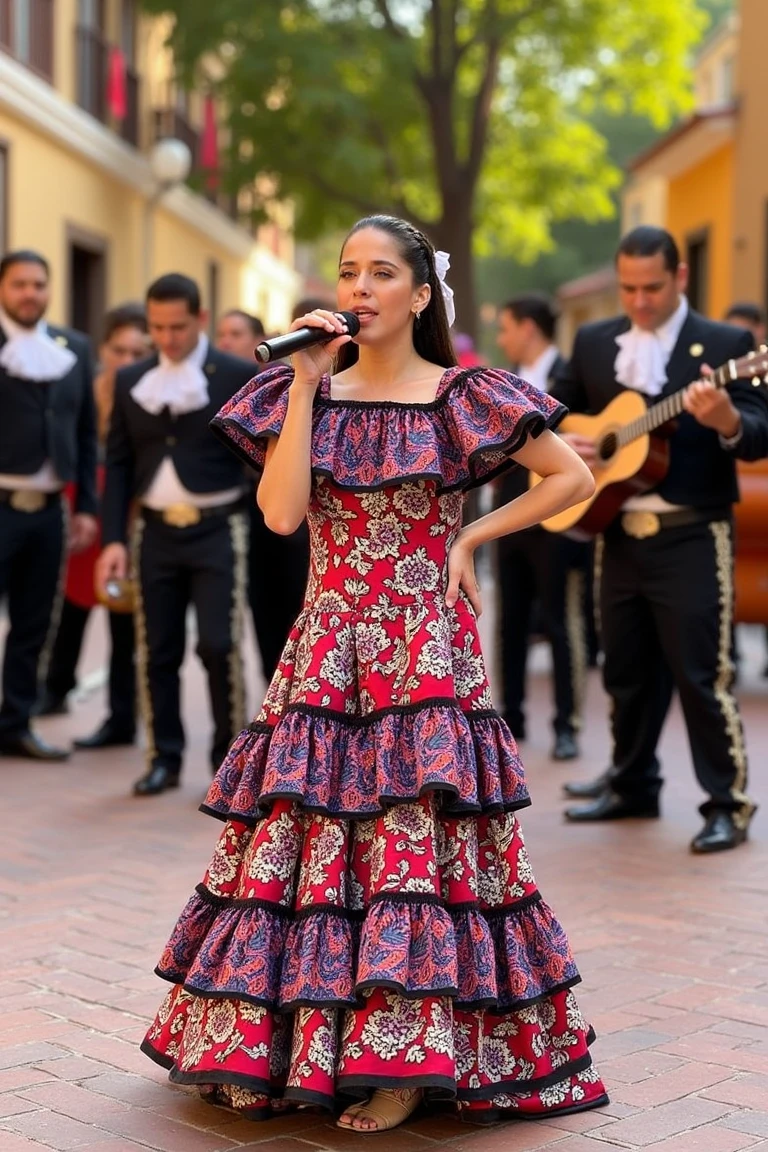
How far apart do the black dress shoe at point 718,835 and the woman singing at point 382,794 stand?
8.62ft

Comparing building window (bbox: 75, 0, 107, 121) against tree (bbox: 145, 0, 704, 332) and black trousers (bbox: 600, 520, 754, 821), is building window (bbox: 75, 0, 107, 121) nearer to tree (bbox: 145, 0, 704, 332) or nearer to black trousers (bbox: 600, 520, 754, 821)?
tree (bbox: 145, 0, 704, 332)

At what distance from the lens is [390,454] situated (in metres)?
4.02

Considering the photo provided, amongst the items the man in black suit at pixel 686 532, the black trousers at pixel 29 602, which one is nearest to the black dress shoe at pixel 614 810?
the man in black suit at pixel 686 532

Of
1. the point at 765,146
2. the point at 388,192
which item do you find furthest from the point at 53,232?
the point at 765,146

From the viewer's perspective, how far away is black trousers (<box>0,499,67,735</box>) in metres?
8.62

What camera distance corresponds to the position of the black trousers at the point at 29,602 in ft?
28.3

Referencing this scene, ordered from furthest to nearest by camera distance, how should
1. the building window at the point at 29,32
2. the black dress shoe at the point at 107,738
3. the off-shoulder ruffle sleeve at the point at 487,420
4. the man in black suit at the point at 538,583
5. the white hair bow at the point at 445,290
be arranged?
the building window at the point at 29,32 → the black dress shoe at the point at 107,738 → the man in black suit at the point at 538,583 → the white hair bow at the point at 445,290 → the off-shoulder ruffle sleeve at the point at 487,420

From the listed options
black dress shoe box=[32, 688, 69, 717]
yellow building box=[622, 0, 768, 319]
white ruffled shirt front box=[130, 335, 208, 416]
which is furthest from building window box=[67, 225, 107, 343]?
white ruffled shirt front box=[130, 335, 208, 416]

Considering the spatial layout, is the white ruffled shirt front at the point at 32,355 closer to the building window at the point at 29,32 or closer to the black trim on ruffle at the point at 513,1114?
the black trim on ruffle at the point at 513,1114

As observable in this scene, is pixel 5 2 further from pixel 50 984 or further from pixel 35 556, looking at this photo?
pixel 50 984

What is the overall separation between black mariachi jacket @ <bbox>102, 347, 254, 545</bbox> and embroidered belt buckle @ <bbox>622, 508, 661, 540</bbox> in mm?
1727

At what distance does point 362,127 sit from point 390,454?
20841 mm

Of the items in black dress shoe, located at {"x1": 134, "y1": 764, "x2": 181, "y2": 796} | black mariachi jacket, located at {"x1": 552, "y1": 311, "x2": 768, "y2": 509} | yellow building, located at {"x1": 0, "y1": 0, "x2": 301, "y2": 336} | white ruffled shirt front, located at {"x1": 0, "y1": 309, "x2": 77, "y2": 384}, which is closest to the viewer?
black mariachi jacket, located at {"x1": 552, "y1": 311, "x2": 768, "y2": 509}

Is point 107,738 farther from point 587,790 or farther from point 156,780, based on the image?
point 587,790
